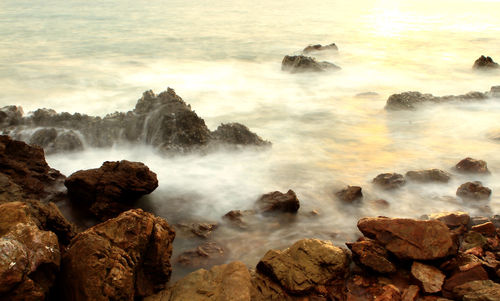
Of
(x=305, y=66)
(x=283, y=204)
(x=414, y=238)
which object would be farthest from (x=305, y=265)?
(x=305, y=66)

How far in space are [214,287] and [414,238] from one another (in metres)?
2.15

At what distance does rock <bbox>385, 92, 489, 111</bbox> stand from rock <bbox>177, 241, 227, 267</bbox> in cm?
730

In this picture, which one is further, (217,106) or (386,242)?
(217,106)

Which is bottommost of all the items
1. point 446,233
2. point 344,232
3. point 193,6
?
point 344,232

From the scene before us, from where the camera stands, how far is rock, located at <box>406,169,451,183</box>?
6555 mm

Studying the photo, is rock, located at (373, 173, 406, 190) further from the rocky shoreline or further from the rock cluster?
the rock cluster

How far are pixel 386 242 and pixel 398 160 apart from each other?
3.54m

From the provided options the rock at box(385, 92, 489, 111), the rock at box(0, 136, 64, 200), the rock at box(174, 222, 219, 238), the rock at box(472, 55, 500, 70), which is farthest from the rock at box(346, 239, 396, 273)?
the rock at box(472, 55, 500, 70)

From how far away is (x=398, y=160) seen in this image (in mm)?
7773

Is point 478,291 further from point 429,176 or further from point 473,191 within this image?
point 429,176

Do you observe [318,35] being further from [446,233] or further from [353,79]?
[446,233]

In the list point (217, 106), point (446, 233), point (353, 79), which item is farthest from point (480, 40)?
point (446, 233)

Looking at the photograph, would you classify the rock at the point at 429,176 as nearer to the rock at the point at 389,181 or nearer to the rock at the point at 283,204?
the rock at the point at 389,181

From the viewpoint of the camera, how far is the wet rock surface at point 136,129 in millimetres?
7801
